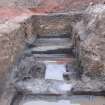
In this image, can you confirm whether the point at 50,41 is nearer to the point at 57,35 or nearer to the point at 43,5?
the point at 57,35

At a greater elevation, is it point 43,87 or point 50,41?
point 50,41

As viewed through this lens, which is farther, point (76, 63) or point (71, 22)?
point (71, 22)

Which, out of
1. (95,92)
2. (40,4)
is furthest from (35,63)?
(40,4)

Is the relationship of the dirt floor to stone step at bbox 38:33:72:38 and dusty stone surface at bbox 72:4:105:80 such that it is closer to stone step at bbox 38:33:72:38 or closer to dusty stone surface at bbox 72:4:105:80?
stone step at bbox 38:33:72:38

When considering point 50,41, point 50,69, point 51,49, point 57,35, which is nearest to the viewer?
point 50,69

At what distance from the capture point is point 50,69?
8.56m

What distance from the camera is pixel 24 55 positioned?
31.8 feet

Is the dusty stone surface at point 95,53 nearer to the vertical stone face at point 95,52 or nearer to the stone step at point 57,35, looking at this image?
the vertical stone face at point 95,52

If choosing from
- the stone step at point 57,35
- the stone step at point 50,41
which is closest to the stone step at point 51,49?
the stone step at point 50,41

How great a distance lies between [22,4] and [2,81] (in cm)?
955

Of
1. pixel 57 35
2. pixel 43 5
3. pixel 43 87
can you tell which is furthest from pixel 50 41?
pixel 43 87

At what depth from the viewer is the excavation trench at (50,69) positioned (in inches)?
254

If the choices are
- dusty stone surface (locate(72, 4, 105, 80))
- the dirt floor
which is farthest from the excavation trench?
the dirt floor

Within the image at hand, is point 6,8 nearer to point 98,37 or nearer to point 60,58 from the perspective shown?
point 60,58
